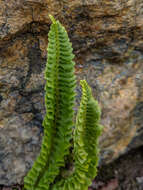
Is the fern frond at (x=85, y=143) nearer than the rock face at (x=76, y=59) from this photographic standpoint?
Yes

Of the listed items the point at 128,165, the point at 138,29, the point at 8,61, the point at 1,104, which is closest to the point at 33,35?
the point at 8,61

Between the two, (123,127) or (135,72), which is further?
(123,127)

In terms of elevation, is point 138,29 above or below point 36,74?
above

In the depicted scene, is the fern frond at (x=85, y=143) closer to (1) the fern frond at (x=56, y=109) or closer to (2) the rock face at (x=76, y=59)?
(1) the fern frond at (x=56, y=109)

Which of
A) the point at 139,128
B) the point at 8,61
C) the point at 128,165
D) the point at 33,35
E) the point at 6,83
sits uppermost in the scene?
the point at 33,35

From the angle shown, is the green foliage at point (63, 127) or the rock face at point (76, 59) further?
Result: the rock face at point (76, 59)

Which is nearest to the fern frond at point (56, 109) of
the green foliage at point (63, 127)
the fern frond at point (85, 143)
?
the green foliage at point (63, 127)

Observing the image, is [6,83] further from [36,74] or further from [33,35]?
[33,35]

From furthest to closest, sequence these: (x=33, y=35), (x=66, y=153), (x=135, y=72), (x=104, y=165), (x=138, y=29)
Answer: (x=104, y=165), (x=135, y=72), (x=138, y=29), (x=33, y=35), (x=66, y=153)
